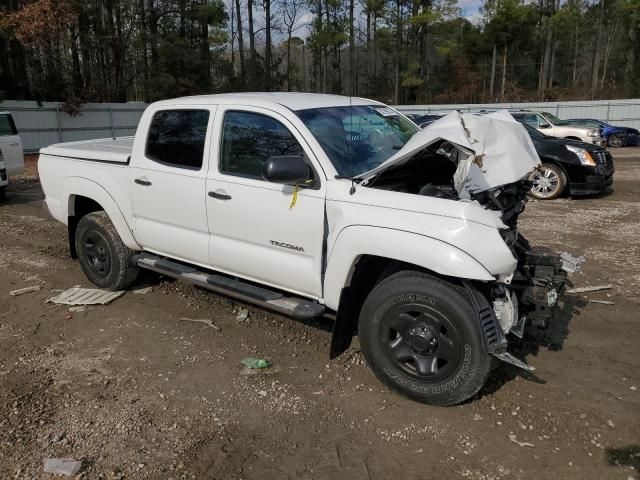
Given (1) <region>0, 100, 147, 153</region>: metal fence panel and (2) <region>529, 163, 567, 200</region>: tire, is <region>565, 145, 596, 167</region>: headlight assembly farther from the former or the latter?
(1) <region>0, 100, 147, 153</region>: metal fence panel

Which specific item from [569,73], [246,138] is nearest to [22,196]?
[246,138]

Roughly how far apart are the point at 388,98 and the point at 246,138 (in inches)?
1914

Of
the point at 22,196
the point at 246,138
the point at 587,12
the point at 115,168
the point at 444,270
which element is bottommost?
the point at 22,196

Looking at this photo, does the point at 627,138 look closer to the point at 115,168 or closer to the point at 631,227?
the point at 631,227

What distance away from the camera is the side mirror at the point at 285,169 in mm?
3639

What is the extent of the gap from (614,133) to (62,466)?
86.7 feet

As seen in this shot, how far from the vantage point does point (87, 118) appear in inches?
965

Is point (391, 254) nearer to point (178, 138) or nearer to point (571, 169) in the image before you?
point (178, 138)

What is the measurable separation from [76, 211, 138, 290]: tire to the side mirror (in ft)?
8.48

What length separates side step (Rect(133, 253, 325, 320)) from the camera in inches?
159

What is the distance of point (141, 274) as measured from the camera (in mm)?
5938

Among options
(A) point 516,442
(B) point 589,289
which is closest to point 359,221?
(A) point 516,442

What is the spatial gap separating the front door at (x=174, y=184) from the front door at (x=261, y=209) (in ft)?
0.48

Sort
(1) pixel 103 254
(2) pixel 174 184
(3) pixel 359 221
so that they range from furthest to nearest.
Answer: (1) pixel 103 254 → (2) pixel 174 184 → (3) pixel 359 221
